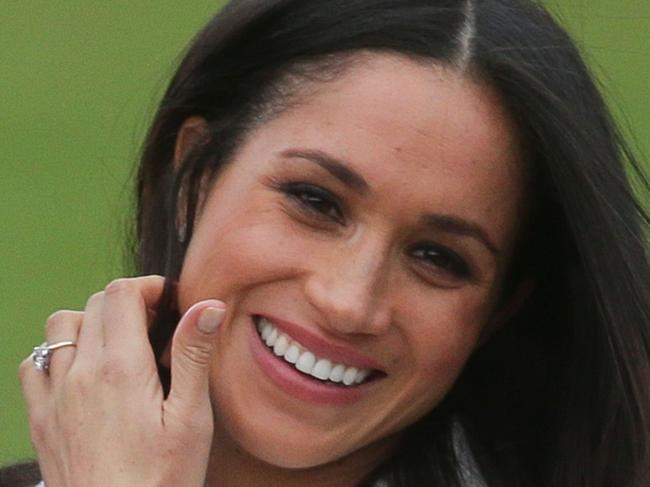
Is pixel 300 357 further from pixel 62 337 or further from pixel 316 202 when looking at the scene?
pixel 62 337

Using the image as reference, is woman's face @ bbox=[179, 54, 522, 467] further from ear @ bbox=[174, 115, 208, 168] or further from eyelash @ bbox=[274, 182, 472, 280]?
ear @ bbox=[174, 115, 208, 168]

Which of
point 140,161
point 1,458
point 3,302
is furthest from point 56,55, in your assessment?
point 140,161

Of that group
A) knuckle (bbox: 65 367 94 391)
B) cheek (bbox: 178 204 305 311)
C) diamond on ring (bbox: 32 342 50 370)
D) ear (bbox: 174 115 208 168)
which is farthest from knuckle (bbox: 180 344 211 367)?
ear (bbox: 174 115 208 168)

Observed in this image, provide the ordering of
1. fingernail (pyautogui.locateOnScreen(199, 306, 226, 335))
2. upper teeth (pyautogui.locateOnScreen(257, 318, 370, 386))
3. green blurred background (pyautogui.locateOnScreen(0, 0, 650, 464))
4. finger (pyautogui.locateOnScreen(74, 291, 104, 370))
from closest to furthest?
fingernail (pyautogui.locateOnScreen(199, 306, 226, 335)), upper teeth (pyautogui.locateOnScreen(257, 318, 370, 386)), finger (pyautogui.locateOnScreen(74, 291, 104, 370)), green blurred background (pyautogui.locateOnScreen(0, 0, 650, 464))

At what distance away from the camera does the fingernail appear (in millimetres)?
3570

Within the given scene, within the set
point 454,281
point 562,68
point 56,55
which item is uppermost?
point 562,68

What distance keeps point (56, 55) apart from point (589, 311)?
7.10 meters

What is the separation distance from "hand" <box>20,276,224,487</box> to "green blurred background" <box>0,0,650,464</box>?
172 inches

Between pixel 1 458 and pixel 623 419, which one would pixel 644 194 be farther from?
pixel 1 458

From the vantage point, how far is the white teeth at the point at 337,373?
3691 mm

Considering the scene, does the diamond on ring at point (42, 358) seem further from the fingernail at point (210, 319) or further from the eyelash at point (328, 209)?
the eyelash at point (328, 209)

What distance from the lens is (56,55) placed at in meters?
10.8

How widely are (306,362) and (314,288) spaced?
0.47 feet

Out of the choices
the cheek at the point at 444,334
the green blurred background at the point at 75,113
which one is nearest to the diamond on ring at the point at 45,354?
the cheek at the point at 444,334
